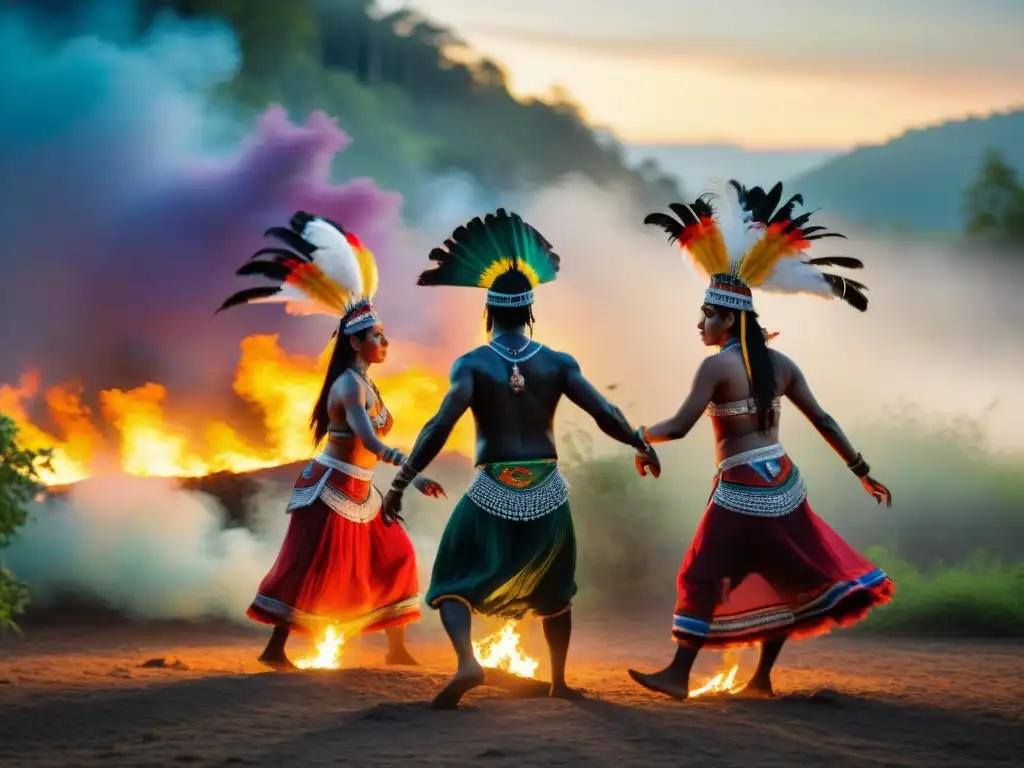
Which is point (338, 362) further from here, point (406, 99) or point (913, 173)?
point (913, 173)

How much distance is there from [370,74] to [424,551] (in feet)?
25.8

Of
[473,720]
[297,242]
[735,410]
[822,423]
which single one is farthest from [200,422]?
[473,720]

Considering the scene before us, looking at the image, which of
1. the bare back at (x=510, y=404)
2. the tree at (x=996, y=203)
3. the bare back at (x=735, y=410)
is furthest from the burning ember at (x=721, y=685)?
the tree at (x=996, y=203)

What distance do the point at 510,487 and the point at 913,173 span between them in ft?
45.8

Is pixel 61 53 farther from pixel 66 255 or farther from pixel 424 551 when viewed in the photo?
pixel 424 551

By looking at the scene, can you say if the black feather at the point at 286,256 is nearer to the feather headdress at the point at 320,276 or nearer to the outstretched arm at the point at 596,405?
the feather headdress at the point at 320,276

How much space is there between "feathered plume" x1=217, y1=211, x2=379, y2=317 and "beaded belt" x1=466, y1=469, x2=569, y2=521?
1.84 m

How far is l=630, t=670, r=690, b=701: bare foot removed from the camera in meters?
7.23

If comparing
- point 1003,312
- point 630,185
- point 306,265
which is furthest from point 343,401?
point 1003,312

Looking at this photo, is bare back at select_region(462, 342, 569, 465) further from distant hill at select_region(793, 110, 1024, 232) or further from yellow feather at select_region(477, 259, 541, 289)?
distant hill at select_region(793, 110, 1024, 232)

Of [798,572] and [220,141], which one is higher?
[220,141]

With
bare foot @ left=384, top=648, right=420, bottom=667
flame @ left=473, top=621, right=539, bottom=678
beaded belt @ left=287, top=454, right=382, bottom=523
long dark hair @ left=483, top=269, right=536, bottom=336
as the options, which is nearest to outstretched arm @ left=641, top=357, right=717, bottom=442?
long dark hair @ left=483, top=269, right=536, bottom=336

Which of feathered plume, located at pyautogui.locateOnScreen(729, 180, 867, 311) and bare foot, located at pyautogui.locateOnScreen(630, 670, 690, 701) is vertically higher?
feathered plume, located at pyautogui.locateOnScreen(729, 180, 867, 311)

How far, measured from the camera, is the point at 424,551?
40.9 feet
